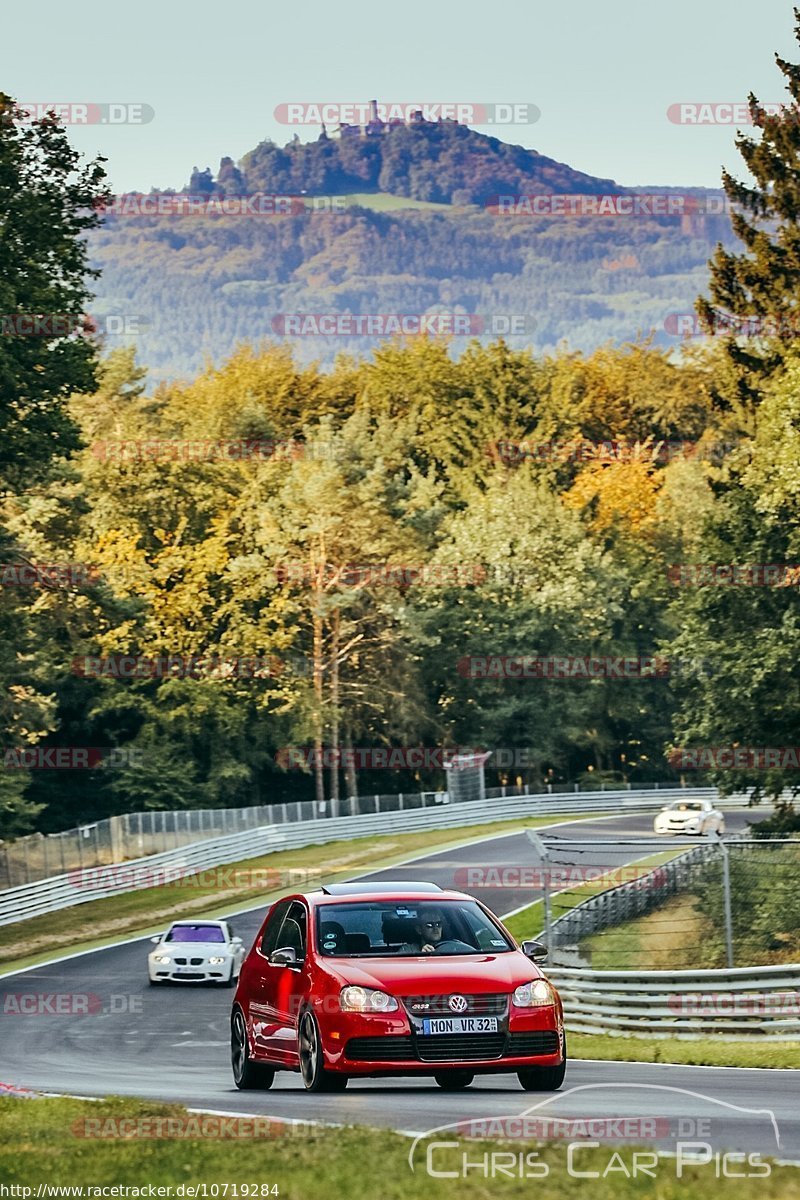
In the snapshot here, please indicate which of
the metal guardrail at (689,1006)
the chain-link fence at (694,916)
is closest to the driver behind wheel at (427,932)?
the metal guardrail at (689,1006)

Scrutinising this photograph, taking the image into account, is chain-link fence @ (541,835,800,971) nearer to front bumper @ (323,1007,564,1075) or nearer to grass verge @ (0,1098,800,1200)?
front bumper @ (323,1007,564,1075)

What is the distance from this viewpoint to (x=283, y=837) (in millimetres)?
69938

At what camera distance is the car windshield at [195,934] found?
37.7 m

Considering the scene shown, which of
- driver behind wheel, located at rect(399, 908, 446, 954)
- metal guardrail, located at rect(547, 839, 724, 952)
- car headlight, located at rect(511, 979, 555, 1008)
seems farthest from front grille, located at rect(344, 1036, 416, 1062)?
metal guardrail, located at rect(547, 839, 724, 952)

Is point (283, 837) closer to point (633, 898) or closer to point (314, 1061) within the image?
point (633, 898)

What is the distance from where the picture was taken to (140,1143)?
1158 centimetres

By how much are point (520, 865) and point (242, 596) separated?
23993mm

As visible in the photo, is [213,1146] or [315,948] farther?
[315,948]

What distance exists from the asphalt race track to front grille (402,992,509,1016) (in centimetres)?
61

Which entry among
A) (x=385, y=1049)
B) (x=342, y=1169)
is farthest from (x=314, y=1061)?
(x=342, y=1169)

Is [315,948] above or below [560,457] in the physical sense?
above

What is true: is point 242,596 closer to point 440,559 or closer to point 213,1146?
point 440,559

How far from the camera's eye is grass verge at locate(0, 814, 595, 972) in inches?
1875

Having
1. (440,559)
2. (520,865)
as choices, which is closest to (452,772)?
(440,559)
